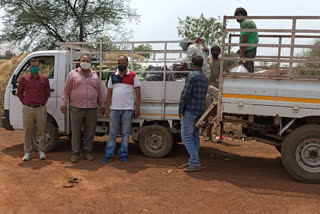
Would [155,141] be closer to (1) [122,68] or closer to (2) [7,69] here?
(1) [122,68]

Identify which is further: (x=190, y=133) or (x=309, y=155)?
(x=190, y=133)

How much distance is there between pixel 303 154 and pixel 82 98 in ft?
12.4

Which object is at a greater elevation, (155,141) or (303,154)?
(303,154)

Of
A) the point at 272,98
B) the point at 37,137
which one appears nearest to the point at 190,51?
the point at 272,98

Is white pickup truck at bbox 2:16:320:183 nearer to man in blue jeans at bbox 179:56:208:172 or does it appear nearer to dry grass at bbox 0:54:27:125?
man in blue jeans at bbox 179:56:208:172

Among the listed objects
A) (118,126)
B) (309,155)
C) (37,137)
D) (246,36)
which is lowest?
(37,137)

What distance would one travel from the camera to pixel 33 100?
19.5 ft

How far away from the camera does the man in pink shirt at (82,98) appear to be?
234 inches

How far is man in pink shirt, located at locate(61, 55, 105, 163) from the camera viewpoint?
5934 millimetres

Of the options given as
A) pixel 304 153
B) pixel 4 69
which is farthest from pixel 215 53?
pixel 4 69

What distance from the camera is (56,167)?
5641mm

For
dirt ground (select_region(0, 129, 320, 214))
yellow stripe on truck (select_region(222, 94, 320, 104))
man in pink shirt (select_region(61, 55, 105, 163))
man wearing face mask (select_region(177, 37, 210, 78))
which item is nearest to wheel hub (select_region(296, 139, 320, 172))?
dirt ground (select_region(0, 129, 320, 214))

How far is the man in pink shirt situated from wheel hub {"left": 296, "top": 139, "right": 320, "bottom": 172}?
3.52 metres

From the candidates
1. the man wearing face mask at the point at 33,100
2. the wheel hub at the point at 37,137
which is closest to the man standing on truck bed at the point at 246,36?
the man wearing face mask at the point at 33,100
